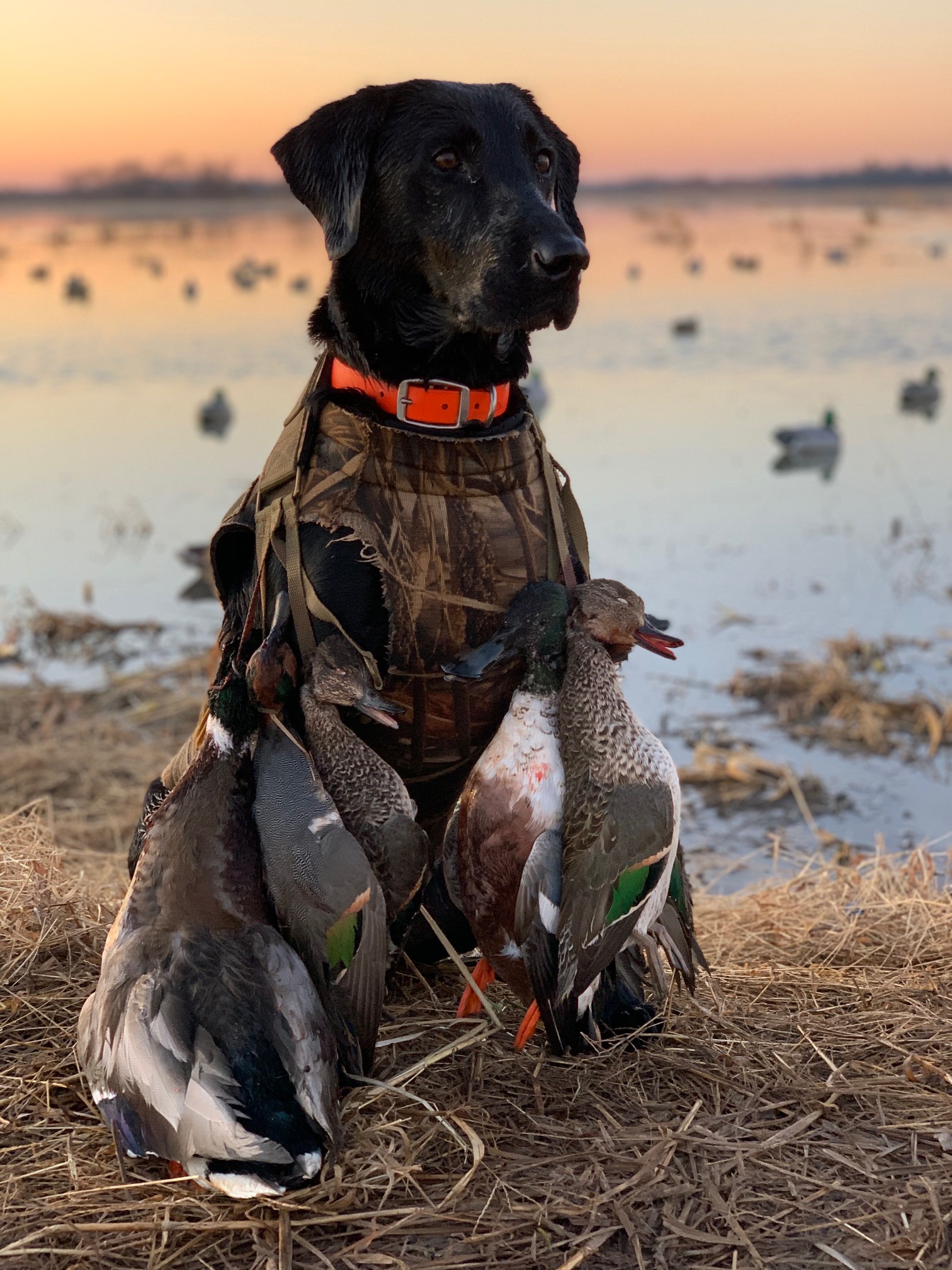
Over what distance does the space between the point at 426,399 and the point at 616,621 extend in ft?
2.44

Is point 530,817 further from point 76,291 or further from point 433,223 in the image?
point 76,291

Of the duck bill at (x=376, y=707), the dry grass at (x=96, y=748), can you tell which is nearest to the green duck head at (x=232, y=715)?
the duck bill at (x=376, y=707)

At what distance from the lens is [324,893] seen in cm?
296

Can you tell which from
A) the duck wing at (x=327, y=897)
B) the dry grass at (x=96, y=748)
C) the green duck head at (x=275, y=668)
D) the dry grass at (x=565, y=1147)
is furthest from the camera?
the dry grass at (x=96, y=748)

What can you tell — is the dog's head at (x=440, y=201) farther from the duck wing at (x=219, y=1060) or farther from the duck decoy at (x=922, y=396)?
the duck decoy at (x=922, y=396)

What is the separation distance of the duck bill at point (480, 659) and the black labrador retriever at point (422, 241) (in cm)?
26

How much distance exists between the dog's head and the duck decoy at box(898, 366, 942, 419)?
12945 millimetres

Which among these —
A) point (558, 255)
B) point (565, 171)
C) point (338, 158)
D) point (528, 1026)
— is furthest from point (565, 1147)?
point (565, 171)

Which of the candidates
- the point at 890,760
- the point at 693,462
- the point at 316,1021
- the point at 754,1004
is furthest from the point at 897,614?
the point at 316,1021

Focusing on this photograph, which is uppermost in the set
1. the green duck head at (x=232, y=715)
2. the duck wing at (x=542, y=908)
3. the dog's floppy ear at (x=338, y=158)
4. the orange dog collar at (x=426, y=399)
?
the dog's floppy ear at (x=338, y=158)

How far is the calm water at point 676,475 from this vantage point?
25.9ft

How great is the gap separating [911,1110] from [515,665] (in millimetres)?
1467

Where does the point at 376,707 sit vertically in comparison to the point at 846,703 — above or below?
above

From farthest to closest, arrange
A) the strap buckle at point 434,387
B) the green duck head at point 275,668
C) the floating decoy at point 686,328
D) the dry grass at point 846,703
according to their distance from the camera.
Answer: the floating decoy at point 686,328, the dry grass at point 846,703, the strap buckle at point 434,387, the green duck head at point 275,668
